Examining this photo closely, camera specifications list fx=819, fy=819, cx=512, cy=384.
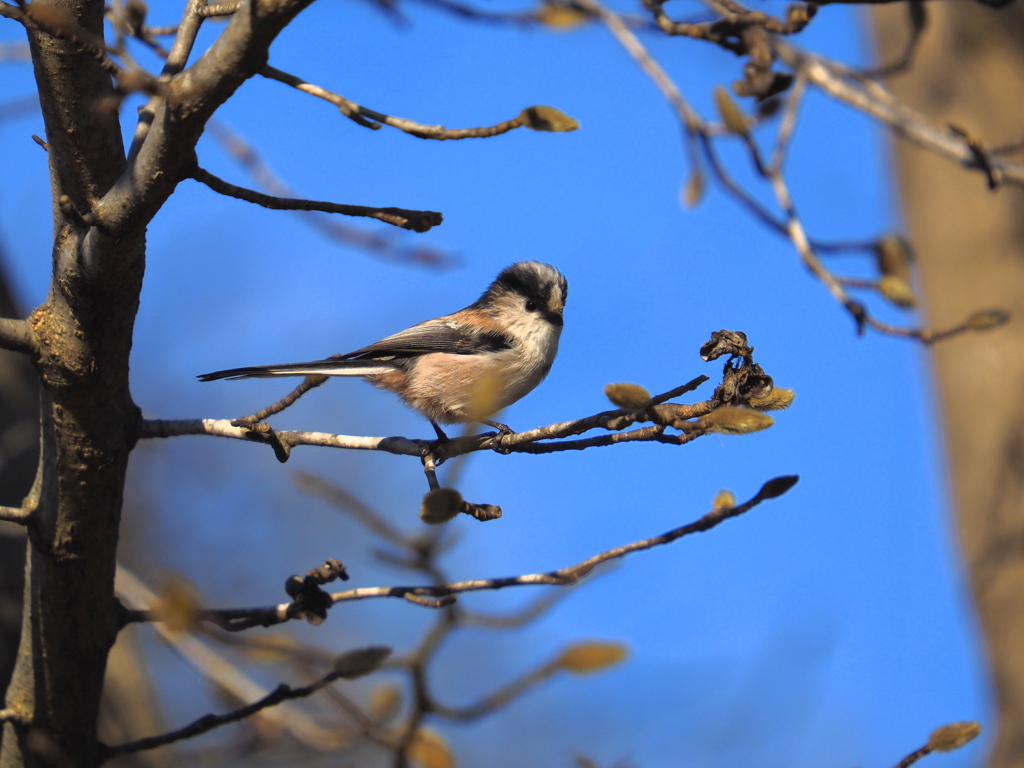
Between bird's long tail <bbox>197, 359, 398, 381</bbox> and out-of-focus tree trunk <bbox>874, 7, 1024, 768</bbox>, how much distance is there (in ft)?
10.8

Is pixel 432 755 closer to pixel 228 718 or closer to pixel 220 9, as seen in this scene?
pixel 228 718

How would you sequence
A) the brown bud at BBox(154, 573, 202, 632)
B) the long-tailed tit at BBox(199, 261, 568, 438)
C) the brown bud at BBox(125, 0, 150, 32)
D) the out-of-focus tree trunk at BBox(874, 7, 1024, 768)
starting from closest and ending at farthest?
the brown bud at BBox(154, 573, 202, 632), the brown bud at BBox(125, 0, 150, 32), the long-tailed tit at BBox(199, 261, 568, 438), the out-of-focus tree trunk at BBox(874, 7, 1024, 768)

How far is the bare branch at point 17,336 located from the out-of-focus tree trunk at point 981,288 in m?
4.49

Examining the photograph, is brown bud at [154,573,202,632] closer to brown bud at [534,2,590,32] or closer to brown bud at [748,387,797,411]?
brown bud at [748,387,797,411]

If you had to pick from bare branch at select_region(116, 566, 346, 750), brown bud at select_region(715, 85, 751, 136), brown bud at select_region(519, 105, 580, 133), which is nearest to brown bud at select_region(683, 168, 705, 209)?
brown bud at select_region(715, 85, 751, 136)

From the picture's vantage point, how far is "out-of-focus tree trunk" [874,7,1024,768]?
426 centimetres

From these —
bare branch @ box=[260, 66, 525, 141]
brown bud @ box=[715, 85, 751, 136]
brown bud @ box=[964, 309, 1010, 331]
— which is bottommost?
bare branch @ box=[260, 66, 525, 141]

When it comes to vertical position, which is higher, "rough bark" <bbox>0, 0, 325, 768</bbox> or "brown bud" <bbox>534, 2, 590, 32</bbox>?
"brown bud" <bbox>534, 2, 590, 32</bbox>

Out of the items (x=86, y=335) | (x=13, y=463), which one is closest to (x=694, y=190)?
(x=86, y=335)

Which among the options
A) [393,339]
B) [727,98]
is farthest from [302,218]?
[727,98]

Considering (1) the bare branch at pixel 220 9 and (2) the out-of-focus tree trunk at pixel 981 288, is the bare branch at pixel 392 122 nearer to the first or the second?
(1) the bare branch at pixel 220 9

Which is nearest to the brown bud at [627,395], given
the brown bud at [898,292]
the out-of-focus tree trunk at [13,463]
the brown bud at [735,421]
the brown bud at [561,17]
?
the brown bud at [735,421]

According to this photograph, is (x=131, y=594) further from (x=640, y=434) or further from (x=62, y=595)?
(x=640, y=434)

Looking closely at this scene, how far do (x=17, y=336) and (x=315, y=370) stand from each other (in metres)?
1.46
